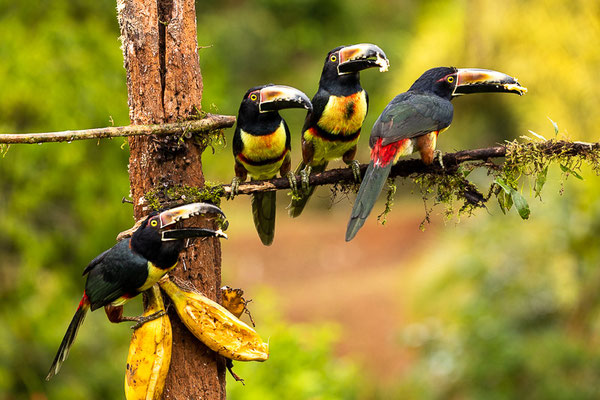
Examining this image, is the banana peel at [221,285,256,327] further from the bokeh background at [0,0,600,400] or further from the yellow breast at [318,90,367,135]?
the bokeh background at [0,0,600,400]

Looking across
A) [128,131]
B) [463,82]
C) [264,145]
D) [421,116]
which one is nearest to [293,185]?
[264,145]

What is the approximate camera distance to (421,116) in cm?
252

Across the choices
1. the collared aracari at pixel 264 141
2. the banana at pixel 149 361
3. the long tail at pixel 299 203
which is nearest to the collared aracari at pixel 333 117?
the long tail at pixel 299 203

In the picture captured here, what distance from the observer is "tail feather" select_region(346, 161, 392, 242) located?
2.09 m

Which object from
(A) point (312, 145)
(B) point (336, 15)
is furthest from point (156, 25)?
(B) point (336, 15)

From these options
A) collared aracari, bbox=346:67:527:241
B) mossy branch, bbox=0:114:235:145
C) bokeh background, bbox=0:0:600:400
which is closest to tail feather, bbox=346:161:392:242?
collared aracari, bbox=346:67:527:241

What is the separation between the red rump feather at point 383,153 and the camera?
2373 mm

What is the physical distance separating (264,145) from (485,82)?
84 centimetres

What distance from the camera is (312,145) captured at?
288 cm

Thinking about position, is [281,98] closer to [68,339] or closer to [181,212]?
[181,212]

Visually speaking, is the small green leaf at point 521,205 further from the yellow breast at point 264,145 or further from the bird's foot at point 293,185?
the yellow breast at point 264,145

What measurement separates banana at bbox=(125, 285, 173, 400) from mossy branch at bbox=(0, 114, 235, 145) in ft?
1.91

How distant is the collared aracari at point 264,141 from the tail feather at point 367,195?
0.31 metres

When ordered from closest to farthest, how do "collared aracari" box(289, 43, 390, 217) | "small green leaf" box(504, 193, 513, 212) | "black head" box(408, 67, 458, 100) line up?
"small green leaf" box(504, 193, 513, 212)
"black head" box(408, 67, 458, 100)
"collared aracari" box(289, 43, 390, 217)
